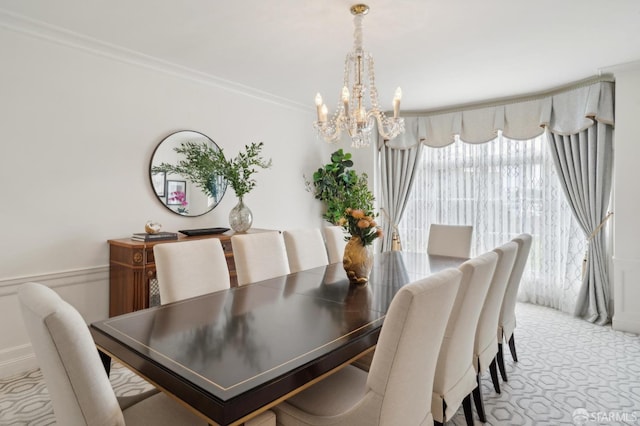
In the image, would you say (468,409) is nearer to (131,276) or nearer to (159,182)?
(131,276)

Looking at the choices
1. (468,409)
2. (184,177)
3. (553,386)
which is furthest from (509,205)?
(184,177)

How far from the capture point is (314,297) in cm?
205

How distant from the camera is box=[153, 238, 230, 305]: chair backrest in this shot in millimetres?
2154

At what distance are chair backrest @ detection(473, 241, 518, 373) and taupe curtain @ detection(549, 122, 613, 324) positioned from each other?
8.39ft

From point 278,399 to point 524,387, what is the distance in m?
2.20

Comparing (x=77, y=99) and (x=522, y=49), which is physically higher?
(x=522, y=49)

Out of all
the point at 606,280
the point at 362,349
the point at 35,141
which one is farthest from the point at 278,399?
the point at 606,280

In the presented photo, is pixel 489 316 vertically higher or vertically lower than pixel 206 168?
lower

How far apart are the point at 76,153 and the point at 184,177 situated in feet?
3.14

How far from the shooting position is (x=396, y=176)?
17.7 feet

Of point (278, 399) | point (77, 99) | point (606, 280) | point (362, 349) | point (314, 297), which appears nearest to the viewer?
point (278, 399)

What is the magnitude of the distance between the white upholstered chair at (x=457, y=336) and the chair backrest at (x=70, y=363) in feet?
4.21

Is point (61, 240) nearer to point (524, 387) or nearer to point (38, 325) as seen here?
point (38, 325)

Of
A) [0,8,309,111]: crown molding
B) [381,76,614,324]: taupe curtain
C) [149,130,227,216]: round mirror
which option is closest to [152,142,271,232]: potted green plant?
[149,130,227,216]: round mirror
